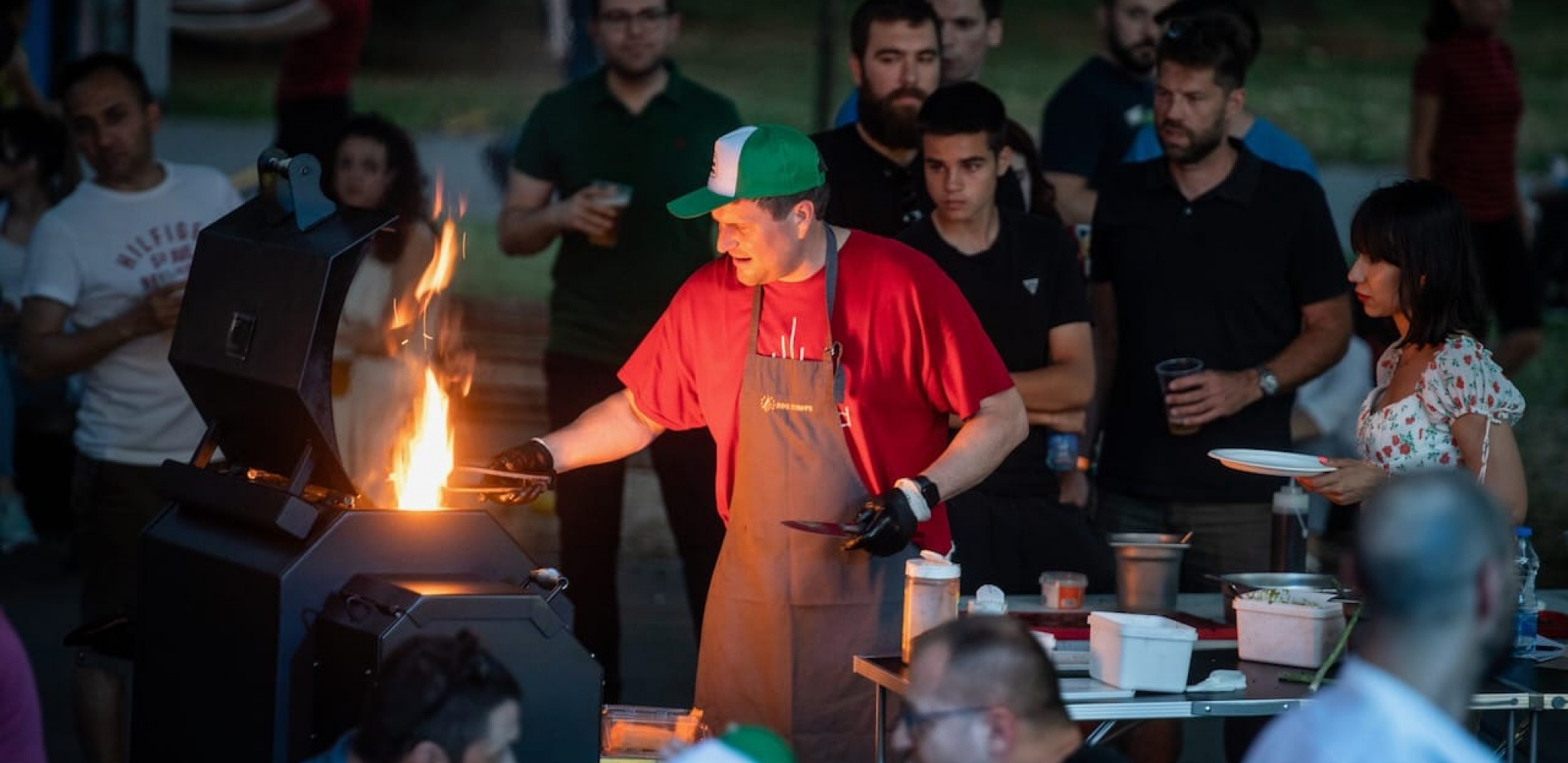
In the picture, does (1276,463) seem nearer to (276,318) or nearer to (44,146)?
(276,318)

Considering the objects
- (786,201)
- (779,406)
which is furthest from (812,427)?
(786,201)

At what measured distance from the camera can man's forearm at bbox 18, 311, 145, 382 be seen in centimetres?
534

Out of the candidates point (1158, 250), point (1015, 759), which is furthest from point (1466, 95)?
point (1015, 759)

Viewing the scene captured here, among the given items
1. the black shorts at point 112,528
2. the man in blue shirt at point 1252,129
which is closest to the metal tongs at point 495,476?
the black shorts at point 112,528

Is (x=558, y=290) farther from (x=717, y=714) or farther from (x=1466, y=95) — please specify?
(x=1466, y=95)

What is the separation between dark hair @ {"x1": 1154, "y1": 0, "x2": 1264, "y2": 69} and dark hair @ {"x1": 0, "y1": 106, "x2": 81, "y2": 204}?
14.8ft

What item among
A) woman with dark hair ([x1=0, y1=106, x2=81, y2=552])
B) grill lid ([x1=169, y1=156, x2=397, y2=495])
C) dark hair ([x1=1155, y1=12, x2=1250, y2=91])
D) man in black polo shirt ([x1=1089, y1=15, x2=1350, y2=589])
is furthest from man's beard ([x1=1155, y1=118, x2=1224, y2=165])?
woman with dark hair ([x1=0, y1=106, x2=81, y2=552])

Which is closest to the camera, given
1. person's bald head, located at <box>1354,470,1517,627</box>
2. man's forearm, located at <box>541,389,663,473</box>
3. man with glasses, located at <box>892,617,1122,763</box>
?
person's bald head, located at <box>1354,470,1517,627</box>

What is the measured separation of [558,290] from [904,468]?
7.29ft

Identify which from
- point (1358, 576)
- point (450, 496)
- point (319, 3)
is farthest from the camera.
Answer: point (319, 3)

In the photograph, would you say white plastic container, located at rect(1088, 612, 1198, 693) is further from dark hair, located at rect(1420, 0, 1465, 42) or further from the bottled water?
dark hair, located at rect(1420, 0, 1465, 42)

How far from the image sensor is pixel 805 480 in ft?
13.9

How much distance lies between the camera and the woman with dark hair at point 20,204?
786cm

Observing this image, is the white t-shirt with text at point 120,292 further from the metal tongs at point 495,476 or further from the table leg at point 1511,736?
the table leg at point 1511,736
